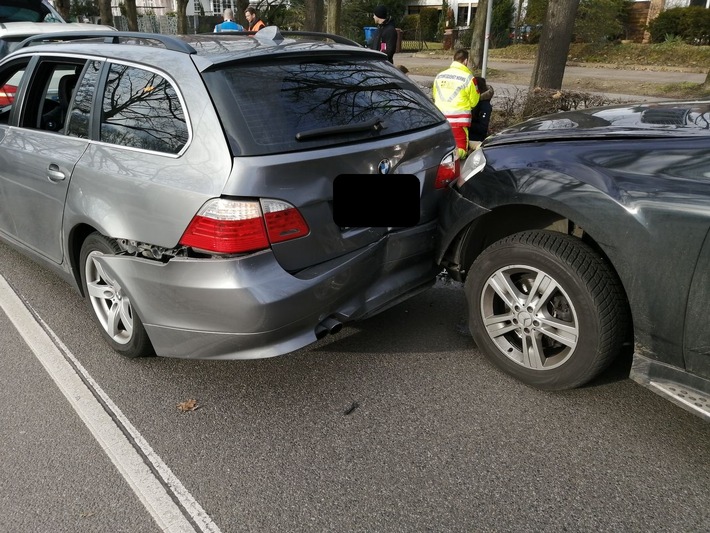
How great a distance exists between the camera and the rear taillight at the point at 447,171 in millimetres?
3621

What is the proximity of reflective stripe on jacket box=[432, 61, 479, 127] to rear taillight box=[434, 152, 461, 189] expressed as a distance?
12.6ft

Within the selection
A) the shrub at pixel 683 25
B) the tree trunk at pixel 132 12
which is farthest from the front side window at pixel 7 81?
the shrub at pixel 683 25

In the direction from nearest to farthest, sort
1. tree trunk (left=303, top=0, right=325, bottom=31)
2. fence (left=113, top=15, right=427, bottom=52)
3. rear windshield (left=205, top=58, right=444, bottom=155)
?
1. rear windshield (left=205, top=58, right=444, bottom=155)
2. tree trunk (left=303, top=0, right=325, bottom=31)
3. fence (left=113, top=15, right=427, bottom=52)

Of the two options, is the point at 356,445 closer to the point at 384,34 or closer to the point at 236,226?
the point at 236,226

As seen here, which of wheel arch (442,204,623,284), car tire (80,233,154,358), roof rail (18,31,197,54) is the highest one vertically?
roof rail (18,31,197,54)

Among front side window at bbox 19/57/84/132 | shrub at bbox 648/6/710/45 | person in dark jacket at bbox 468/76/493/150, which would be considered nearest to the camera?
front side window at bbox 19/57/84/132

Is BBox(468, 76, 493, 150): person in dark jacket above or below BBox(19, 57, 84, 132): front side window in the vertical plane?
below

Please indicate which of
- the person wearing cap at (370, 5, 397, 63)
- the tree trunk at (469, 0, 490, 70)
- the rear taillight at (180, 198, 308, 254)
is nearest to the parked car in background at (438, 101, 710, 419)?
the rear taillight at (180, 198, 308, 254)

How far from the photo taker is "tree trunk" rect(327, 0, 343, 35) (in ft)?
46.1

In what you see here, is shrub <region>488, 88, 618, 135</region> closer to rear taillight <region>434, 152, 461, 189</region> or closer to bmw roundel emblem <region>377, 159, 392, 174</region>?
rear taillight <region>434, 152, 461, 189</region>

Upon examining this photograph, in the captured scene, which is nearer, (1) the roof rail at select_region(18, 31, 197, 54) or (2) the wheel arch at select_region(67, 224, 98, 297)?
(1) the roof rail at select_region(18, 31, 197, 54)

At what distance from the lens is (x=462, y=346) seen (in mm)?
3705

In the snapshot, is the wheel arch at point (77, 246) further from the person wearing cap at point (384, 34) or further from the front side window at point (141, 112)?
the person wearing cap at point (384, 34)

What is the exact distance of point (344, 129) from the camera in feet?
10.2
